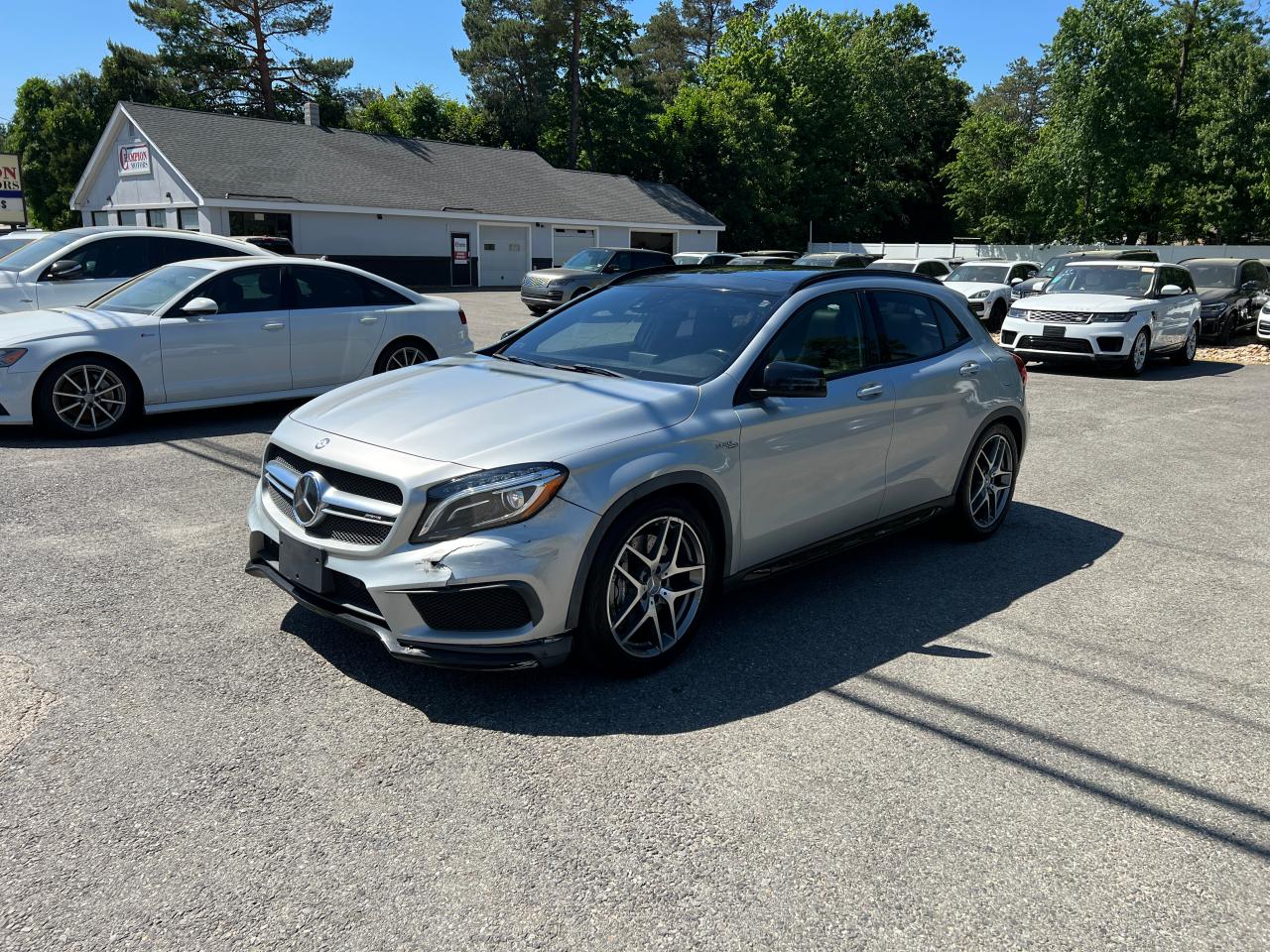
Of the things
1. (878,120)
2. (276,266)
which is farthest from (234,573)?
(878,120)

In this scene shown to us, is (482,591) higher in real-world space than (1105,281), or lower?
lower

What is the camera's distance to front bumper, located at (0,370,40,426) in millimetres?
7996

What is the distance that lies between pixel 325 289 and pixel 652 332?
18.1ft

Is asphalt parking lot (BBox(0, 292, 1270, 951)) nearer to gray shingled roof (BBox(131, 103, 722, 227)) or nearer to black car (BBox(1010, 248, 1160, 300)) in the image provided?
black car (BBox(1010, 248, 1160, 300))

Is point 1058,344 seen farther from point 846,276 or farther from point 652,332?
point 652,332

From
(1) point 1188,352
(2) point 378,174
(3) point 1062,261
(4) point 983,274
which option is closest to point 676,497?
(1) point 1188,352

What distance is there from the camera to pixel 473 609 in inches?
143

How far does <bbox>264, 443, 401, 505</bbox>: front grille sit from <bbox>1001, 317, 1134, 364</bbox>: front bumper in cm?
1312

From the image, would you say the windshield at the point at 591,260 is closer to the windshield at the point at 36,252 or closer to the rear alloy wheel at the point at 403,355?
the windshield at the point at 36,252

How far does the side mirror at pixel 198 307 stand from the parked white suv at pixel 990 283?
641 inches

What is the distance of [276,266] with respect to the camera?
9.19 m

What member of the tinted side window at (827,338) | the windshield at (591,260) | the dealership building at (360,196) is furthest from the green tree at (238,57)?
the tinted side window at (827,338)

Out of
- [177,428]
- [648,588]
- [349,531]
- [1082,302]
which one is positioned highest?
[1082,302]

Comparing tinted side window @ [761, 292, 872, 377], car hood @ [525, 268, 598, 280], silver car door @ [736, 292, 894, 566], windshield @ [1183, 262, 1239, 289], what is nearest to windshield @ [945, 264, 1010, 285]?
windshield @ [1183, 262, 1239, 289]
